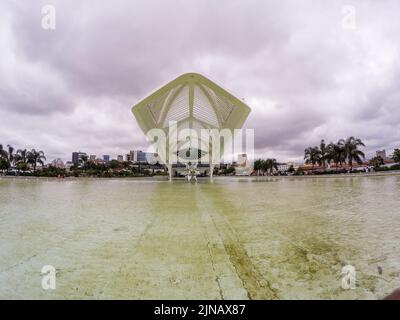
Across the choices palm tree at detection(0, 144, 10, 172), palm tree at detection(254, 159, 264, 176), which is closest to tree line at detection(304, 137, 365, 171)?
palm tree at detection(254, 159, 264, 176)

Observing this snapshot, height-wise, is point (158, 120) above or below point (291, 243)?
above

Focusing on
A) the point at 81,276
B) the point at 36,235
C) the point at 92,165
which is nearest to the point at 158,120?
the point at 36,235

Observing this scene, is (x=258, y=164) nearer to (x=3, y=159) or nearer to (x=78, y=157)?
(x=3, y=159)

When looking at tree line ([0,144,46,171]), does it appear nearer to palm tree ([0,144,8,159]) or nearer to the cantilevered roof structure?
palm tree ([0,144,8,159])

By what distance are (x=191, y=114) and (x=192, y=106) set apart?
2.64m

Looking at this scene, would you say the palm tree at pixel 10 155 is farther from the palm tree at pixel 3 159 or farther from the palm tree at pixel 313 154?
the palm tree at pixel 313 154

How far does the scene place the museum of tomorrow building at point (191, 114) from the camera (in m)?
21.8

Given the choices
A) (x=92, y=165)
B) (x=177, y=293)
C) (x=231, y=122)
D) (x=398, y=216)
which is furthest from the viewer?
(x=92, y=165)

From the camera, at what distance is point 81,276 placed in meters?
2.27

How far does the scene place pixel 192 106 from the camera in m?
26.5

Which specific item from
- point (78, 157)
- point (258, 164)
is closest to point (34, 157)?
point (78, 157)
